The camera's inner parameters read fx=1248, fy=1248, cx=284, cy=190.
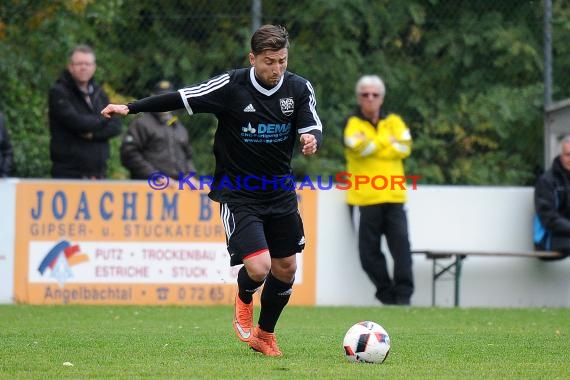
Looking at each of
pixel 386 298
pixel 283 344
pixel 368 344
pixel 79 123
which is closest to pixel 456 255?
pixel 386 298

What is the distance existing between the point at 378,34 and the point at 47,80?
384 cm

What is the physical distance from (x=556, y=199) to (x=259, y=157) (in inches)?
251

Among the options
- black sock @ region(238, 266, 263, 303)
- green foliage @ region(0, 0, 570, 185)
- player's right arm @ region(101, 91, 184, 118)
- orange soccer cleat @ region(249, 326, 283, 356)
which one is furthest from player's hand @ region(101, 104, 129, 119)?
green foliage @ region(0, 0, 570, 185)

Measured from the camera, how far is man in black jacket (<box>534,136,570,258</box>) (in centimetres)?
1331

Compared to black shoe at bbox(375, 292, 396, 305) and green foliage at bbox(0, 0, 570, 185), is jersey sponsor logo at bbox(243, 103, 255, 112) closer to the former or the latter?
black shoe at bbox(375, 292, 396, 305)

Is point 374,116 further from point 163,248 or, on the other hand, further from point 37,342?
point 37,342

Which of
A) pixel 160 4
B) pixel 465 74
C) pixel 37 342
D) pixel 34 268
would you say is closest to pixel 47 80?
pixel 160 4

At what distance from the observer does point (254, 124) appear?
25.3ft

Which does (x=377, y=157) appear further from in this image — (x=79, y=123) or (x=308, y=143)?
(x=308, y=143)

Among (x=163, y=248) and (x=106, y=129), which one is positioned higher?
(x=106, y=129)

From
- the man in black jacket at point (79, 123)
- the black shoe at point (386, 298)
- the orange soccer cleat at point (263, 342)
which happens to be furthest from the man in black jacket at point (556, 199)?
the orange soccer cleat at point (263, 342)

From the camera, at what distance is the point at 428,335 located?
938 cm

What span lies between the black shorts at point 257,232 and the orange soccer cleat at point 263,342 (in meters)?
0.48

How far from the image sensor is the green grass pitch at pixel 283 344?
6809mm
